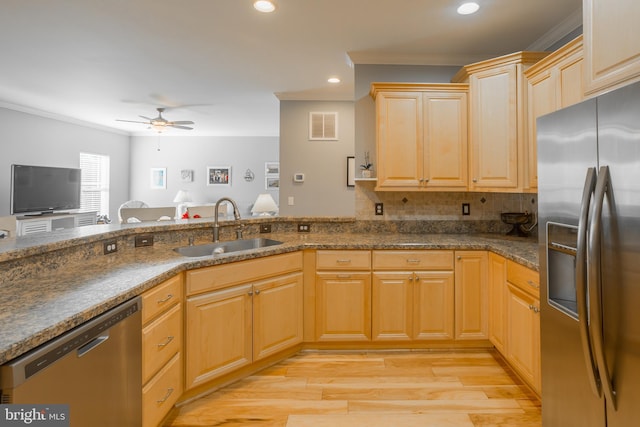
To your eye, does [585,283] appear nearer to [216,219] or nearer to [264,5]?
[216,219]

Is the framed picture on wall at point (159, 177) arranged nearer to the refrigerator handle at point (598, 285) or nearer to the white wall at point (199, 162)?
the white wall at point (199, 162)

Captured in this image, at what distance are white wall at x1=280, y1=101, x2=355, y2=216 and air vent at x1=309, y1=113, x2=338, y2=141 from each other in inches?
2.3

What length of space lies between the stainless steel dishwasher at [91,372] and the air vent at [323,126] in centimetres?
405

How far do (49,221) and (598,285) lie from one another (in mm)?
7542

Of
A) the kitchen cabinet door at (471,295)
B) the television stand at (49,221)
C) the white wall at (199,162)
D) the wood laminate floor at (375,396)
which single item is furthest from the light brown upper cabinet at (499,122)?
the television stand at (49,221)

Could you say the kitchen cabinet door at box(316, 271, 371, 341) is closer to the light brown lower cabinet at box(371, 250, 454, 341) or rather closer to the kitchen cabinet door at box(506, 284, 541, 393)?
the light brown lower cabinet at box(371, 250, 454, 341)

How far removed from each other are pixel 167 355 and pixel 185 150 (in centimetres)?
757

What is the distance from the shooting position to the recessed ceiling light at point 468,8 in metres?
2.42

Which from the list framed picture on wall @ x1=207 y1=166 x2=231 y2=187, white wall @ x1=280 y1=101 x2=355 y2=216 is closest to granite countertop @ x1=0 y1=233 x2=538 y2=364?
white wall @ x1=280 y1=101 x2=355 y2=216

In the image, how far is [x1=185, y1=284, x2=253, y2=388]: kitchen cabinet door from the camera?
2.01 m

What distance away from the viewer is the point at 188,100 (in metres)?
5.29

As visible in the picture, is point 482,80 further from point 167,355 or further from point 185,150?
point 185,150

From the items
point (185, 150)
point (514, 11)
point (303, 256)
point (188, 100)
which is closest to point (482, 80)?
point (514, 11)

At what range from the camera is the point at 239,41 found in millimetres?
3107
